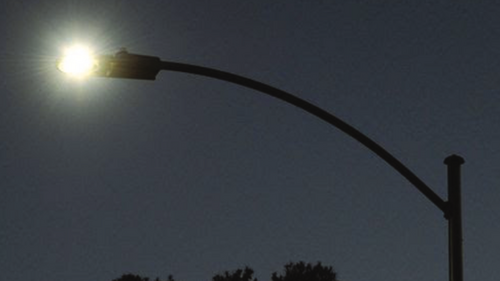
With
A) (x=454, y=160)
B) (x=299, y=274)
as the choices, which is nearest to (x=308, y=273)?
(x=299, y=274)

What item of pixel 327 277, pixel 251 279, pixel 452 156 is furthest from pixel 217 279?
pixel 452 156

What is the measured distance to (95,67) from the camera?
1003 cm

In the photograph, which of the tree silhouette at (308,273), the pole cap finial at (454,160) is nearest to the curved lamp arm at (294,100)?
the pole cap finial at (454,160)

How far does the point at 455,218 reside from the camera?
A: 1094cm

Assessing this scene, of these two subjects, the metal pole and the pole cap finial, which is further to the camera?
the pole cap finial

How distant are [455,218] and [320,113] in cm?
217

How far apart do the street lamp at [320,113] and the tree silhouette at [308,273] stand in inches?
2567

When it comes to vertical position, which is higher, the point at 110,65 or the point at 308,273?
the point at 308,273

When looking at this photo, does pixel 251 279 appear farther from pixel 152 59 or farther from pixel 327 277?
pixel 152 59

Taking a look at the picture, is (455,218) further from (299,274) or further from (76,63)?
(299,274)

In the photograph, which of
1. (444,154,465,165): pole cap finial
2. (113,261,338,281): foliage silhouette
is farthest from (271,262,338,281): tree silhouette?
(444,154,465,165): pole cap finial

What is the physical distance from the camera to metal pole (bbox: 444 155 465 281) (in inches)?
418

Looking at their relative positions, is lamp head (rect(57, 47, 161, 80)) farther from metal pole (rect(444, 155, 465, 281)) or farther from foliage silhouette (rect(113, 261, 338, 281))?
foliage silhouette (rect(113, 261, 338, 281))

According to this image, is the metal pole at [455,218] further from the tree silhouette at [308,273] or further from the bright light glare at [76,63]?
the tree silhouette at [308,273]
